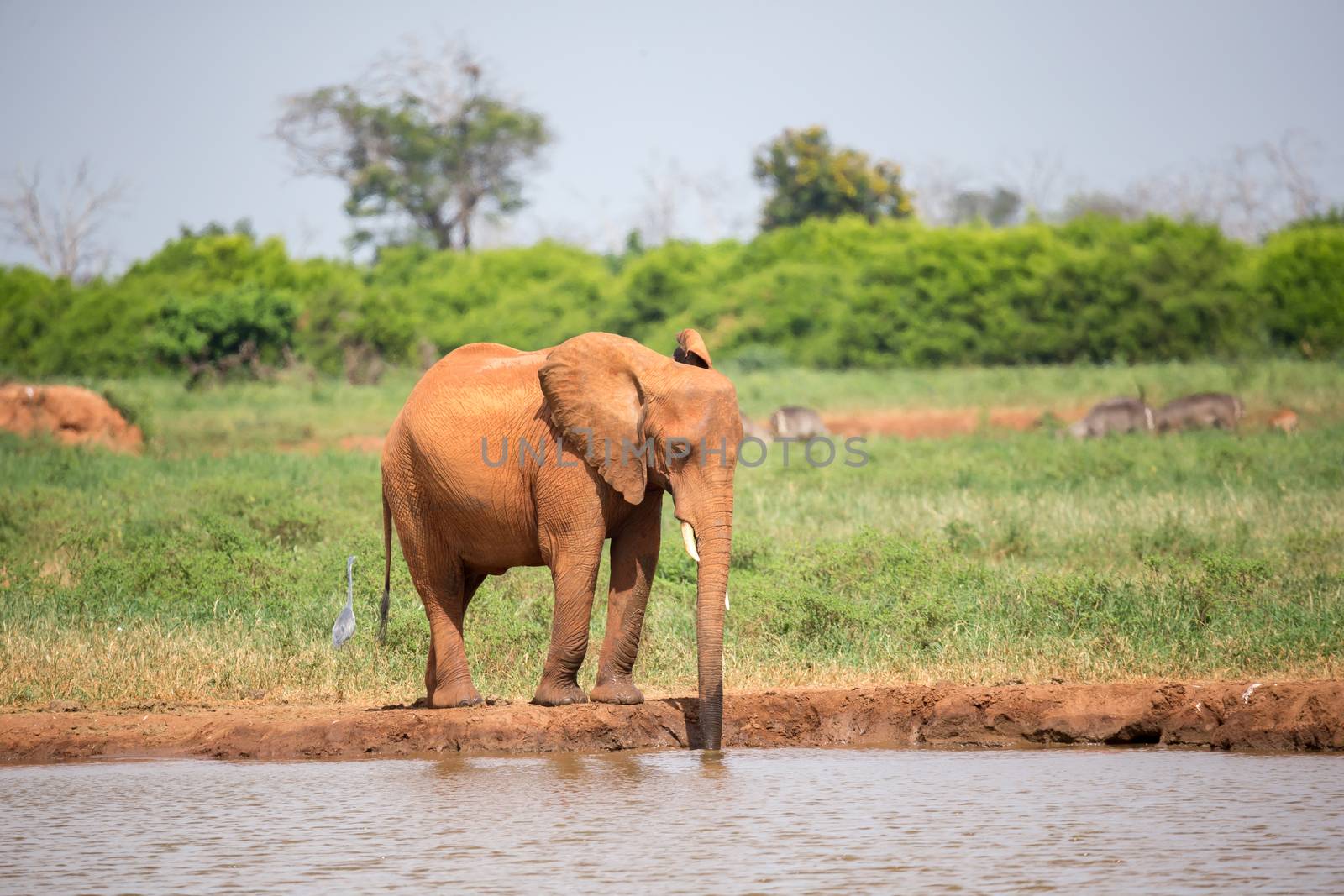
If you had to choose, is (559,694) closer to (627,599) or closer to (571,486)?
(627,599)

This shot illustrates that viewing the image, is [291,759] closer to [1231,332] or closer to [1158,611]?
[1158,611]

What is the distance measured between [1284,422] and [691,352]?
16566mm

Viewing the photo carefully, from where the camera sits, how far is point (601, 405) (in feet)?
28.1

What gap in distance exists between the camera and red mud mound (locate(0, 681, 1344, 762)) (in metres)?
8.46

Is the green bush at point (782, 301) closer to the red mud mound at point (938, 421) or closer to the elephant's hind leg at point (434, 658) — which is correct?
the red mud mound at point (938, 421)

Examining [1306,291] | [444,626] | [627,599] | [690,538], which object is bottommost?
[444,626]

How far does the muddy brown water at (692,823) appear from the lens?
5.99 m

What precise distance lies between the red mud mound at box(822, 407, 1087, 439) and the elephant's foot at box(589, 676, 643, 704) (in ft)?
57.0

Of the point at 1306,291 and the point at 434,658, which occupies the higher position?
the point at 1306,291

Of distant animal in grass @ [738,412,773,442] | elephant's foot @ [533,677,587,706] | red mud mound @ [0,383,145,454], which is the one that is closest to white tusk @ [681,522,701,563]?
elephant's foot @ [533,677,587,706]

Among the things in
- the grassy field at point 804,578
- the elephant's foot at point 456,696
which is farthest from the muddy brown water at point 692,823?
the grassy field at point 804,578

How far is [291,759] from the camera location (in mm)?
8531

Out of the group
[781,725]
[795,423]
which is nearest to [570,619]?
[781,725]

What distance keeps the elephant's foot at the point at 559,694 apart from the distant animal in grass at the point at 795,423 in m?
16.0
